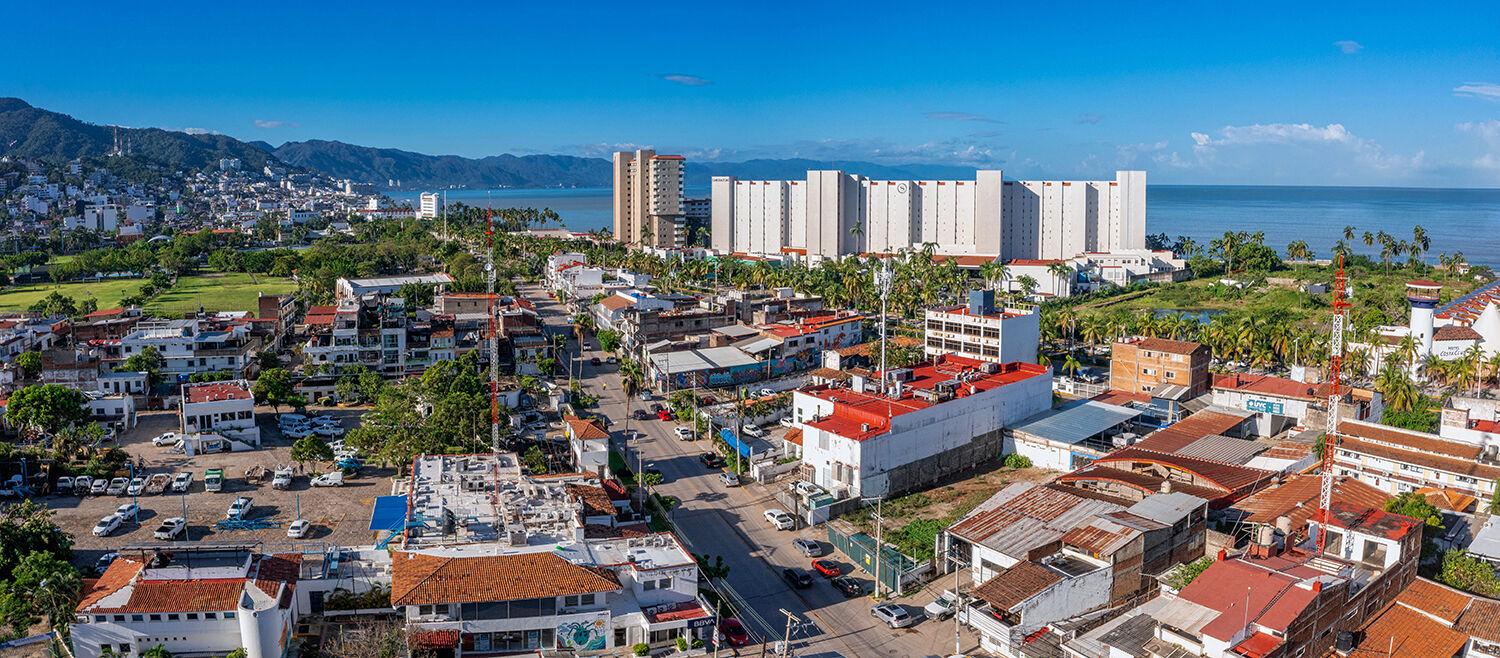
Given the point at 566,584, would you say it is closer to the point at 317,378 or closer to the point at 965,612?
the point at 965,612

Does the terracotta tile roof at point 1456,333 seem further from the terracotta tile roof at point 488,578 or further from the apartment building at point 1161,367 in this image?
the terracotta tile roof at point 488,578

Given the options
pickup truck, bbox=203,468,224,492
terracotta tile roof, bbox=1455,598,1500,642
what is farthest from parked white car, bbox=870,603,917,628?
pickup truck, bbox=203,468,224,492

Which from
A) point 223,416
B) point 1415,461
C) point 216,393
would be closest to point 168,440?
point 223,416

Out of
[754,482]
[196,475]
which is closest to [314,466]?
[196,475]

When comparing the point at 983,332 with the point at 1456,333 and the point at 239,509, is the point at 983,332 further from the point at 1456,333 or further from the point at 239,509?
the point at 239,509

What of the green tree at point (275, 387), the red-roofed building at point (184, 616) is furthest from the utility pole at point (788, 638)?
the green tree at point (275, 387)

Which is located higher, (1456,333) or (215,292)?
(215,292)
